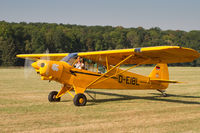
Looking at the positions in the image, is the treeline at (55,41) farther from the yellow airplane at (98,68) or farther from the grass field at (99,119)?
the grass field at (99,119)

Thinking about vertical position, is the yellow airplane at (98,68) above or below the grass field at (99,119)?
above

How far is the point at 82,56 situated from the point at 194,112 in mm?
4653

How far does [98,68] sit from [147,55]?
2096 millimetres

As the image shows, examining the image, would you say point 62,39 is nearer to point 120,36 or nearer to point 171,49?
point 120,36

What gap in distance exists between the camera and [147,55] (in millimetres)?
10086

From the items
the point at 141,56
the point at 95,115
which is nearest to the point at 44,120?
the point at 95,115

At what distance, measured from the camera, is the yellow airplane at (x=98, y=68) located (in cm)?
905

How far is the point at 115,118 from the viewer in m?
7.29

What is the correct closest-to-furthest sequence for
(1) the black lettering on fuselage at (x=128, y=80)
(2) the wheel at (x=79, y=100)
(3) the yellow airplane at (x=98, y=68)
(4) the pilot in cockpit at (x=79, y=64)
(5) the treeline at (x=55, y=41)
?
1. (3) the yellow airplane at (x=98, y=68)
2. (2) the wheel at (x=79, y=100)
3. (4) the pilot in cockpit at (x=79, y=64)
4. (1) the black lettering on fuselage at (x=128, y=80)
5. (5) the treeline at (x=55, y=41)

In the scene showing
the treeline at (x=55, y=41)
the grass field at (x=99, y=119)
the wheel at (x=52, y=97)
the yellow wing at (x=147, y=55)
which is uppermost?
the treeline at (x=55, y=41)

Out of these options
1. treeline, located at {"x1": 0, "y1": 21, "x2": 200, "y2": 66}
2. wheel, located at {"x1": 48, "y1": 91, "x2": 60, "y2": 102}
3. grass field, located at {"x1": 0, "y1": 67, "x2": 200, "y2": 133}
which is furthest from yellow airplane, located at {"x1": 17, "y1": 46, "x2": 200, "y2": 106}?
treeline, located at {"x1": 0, "y1": 21, "x2": 200, "y2": 66}

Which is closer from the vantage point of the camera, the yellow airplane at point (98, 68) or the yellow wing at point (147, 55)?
the yellow wing at point (147, 55)

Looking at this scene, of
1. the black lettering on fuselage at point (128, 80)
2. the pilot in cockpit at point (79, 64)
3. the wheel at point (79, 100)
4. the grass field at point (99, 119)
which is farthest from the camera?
the black lettering on fuselage at point (128, 80)

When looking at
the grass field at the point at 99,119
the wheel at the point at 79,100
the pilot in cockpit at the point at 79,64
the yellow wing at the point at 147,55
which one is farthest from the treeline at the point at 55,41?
the grass field at the point at 99,119
